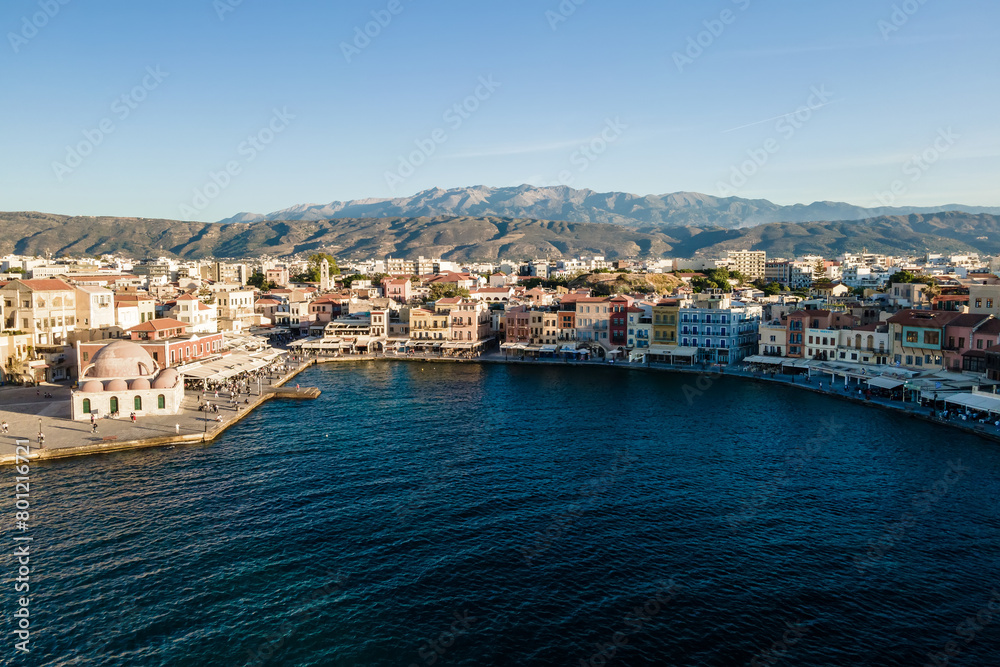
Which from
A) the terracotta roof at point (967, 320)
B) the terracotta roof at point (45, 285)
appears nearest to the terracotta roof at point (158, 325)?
the terracotta roof at point (45, 285)

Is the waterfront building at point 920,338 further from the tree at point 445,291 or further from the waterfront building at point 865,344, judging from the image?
the tree at point 445,291

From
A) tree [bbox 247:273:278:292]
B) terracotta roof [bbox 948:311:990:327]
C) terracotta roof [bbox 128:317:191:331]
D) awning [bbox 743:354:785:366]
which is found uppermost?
tree [bbox 247:273:278:292]

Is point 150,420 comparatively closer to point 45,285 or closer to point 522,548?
point 45,285

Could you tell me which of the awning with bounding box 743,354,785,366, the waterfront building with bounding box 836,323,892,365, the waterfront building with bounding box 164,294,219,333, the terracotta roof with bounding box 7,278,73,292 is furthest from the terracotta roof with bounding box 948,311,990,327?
the terracotta roof with bounding box 7,278,73,292

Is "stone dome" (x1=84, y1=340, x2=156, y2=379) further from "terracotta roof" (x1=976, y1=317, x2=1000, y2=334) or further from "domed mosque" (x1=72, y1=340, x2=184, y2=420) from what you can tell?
"terracotta roof" (x1=976, y1=317, x2=1000, y2=334)

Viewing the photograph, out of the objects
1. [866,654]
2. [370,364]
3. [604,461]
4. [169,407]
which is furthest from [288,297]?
[866,654]

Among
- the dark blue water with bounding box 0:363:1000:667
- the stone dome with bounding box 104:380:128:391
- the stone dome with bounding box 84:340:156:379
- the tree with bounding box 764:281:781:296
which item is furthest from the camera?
the tree with bounding box 764:281:781:296
